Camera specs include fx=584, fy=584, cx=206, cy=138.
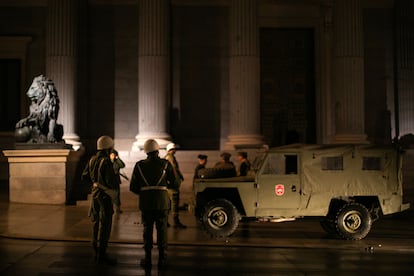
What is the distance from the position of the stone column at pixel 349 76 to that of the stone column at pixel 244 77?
3141 mm

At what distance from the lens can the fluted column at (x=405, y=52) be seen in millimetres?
25203

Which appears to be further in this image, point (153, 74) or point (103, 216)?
point (153, 74)

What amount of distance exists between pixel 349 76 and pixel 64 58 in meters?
11.0

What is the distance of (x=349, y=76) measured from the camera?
73.7ft

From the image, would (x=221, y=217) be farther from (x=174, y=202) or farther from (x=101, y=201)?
(x=101, y=201)

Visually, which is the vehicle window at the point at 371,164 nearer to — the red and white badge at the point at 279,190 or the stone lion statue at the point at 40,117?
the red and white badge at the point at 279,190

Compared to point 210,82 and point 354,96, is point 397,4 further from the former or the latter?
point 210,82

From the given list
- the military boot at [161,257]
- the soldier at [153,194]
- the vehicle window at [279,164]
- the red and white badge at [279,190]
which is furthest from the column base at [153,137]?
the military boot at [161,257]

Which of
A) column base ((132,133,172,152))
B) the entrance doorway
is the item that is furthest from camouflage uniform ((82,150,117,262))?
the entrance doorway

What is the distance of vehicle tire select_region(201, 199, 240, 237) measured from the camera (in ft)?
41.0

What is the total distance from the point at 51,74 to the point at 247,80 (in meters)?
7.55

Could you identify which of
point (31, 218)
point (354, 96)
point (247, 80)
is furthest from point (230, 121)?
point (31, 218)

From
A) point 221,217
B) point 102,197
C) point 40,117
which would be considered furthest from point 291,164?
point 40,117

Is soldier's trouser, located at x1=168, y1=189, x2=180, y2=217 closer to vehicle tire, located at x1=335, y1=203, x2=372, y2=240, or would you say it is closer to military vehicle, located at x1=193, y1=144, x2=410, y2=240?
military vehicle, located at x1=193, y1=144, x2=410, y2=240
